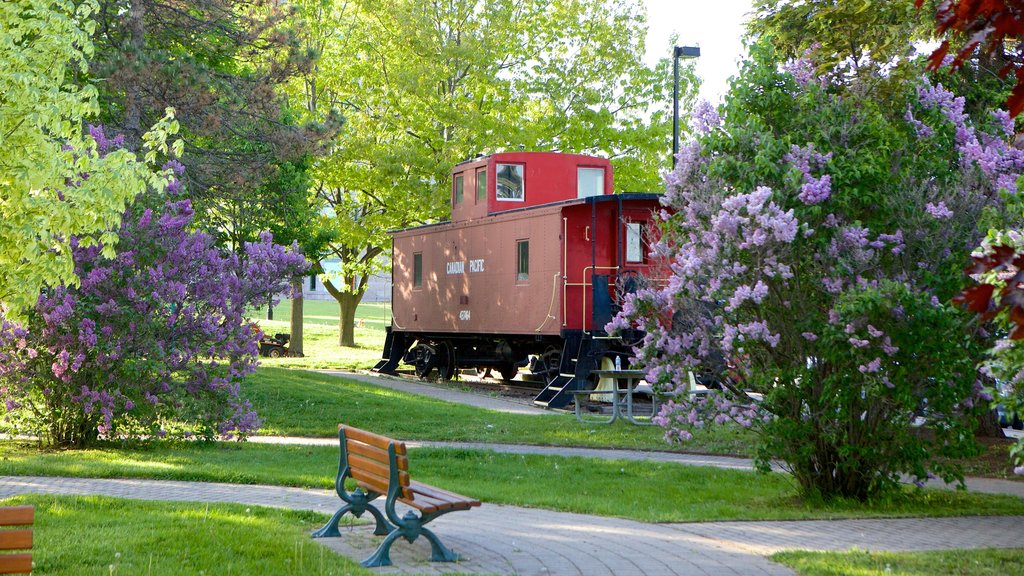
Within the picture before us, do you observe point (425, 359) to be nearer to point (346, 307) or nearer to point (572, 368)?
point (572, 368)

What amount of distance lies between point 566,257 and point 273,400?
19.6ft

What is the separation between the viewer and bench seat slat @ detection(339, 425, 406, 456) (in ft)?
24.4

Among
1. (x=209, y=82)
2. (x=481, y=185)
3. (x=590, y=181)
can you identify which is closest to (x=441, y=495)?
(x=209, y=82)

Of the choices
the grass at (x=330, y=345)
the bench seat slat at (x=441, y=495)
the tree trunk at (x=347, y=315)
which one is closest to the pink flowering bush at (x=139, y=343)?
the grass at (x=330, y=345)

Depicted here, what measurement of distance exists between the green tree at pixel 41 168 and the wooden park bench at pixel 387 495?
2636 millimetres

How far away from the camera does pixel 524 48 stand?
31.5 meters

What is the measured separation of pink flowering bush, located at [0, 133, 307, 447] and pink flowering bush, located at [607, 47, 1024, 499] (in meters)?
6.09

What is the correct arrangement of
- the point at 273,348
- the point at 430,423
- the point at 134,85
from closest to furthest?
the point at 430,423 < the point at 134,85 < the point at 273,348

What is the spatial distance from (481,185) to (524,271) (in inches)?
115

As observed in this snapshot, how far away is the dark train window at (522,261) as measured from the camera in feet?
74.5

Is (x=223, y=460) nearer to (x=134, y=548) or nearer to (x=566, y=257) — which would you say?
(x=134, y=548)

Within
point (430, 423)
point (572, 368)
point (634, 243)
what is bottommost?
point (430, 423)

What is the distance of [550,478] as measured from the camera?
1188 cm

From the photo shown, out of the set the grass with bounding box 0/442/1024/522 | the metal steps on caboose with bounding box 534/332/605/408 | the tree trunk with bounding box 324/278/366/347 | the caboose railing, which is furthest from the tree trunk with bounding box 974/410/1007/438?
the tree trunk with bounding box 324/278/366/347
